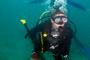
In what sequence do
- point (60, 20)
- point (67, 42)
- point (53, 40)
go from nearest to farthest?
1. point (60, 20)
2. point (53, 40)
3. point (67, 42)

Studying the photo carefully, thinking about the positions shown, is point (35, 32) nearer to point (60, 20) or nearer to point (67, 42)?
point (60, 20)

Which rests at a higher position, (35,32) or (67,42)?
(35,32)

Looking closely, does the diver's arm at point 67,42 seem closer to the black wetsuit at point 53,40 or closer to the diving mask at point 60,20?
the black wetsuit at point 53,40

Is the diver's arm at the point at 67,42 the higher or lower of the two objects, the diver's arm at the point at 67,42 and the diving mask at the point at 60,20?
the lower

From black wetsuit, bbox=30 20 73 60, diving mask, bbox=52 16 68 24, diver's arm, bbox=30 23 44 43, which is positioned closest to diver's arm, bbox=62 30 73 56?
black wetsuit, bbox=30 20 73 60

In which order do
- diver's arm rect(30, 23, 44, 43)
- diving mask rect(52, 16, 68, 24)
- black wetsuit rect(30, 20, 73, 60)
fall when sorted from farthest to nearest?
diver's arm rect(30, 23, 44, 43), black wetsuit rect(30, 20, 73, 60), diving mask rect(52, 16, 68, 24)

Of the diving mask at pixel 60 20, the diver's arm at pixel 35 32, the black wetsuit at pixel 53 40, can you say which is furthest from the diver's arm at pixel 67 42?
the diver's arm at pixel 35 32

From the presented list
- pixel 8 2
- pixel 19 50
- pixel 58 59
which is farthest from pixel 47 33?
pixel 8 2

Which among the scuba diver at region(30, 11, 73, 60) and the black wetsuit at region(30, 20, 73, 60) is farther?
the black wetsuit at region(30, 20, 73, 60)

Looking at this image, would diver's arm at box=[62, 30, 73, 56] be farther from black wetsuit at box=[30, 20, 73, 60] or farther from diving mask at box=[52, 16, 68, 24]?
diving mask at box=[52, 16, 68, 24]

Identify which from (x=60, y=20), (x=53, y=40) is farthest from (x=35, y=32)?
(x=60, y=20)

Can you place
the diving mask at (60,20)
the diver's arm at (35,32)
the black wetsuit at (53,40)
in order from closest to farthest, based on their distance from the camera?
the diving mask at (60,20) < the black wetsuit at (53,40) < the diver's arm at (35,32)

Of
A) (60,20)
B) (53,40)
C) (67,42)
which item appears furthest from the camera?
(67,42)

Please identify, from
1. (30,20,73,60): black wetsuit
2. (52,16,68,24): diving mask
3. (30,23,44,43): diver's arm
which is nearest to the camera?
(52,16,68,24): diving mask
